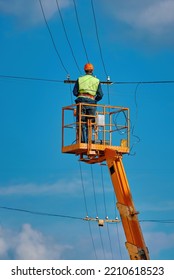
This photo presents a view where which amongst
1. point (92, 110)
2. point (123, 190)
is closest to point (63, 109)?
point (92, 110)

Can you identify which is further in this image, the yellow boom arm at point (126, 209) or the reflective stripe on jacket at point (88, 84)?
the reflective stripe on jacket at point (88, 84)

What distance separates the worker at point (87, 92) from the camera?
33.7 metres

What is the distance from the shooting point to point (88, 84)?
3406 centimetres

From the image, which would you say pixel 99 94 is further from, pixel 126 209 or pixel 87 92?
pixel 126 209

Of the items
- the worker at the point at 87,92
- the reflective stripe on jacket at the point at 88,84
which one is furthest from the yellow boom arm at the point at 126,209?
the reflective stripe on jacket at the point at 88,84

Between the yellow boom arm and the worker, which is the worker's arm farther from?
the yellow boom arm

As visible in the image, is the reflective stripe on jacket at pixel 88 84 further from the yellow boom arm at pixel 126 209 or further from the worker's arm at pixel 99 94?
the yellow boom arm at pixel 126 209

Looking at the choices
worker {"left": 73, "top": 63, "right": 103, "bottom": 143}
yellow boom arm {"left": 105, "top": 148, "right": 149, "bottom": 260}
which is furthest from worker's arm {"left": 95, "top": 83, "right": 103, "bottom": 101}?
yellow boom arm {"left": 105, "top": 148, "right": 149, "bottom": 260}

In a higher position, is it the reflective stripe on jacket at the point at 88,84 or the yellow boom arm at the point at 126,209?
the reflective stripe on jacket at the point at 88,84

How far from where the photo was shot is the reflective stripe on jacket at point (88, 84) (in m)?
34.0

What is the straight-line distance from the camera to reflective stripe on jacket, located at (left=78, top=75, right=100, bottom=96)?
1340 inches

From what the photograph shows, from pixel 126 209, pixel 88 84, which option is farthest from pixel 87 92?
pixel 126 209

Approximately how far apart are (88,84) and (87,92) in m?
0.31
